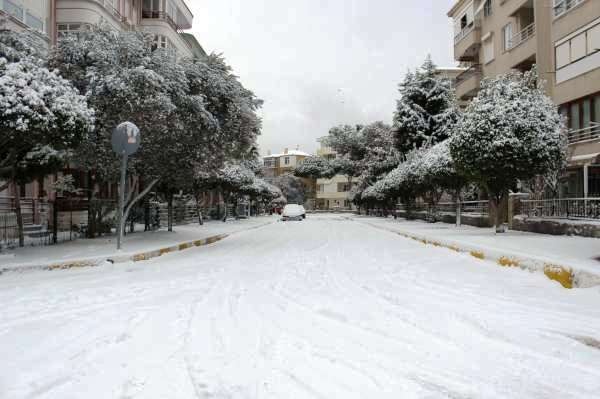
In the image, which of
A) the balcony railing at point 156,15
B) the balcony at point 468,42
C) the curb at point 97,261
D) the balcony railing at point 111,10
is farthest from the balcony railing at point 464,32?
the curb at point 97,261

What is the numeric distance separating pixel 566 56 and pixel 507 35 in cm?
752

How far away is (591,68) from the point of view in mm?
23781

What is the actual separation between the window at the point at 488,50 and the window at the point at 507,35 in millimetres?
1678

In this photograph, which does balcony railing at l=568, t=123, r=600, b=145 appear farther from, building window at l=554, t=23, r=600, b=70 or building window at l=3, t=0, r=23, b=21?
building window at l=3, t=0, r=23, b=21

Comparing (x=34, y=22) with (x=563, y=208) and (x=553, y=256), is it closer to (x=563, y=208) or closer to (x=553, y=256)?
(x=563, y=208)

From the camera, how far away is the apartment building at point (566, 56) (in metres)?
23.9

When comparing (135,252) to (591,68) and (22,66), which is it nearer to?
Answer: (22,66)

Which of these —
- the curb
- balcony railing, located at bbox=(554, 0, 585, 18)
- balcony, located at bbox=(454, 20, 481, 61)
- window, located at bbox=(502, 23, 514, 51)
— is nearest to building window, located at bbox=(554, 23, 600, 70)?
balcony railing, located at bbox=(554, 0, 585, 18)

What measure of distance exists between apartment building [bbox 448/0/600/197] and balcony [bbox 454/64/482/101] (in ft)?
4.93

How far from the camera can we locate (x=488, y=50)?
35312mm

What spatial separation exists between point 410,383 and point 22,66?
10.9 metres

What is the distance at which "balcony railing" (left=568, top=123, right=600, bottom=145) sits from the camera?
2378 cm

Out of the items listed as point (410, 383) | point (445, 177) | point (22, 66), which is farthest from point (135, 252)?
point (445, 177)

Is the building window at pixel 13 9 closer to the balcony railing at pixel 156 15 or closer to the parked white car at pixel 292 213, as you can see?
the balcony railing at pixel 156 15
